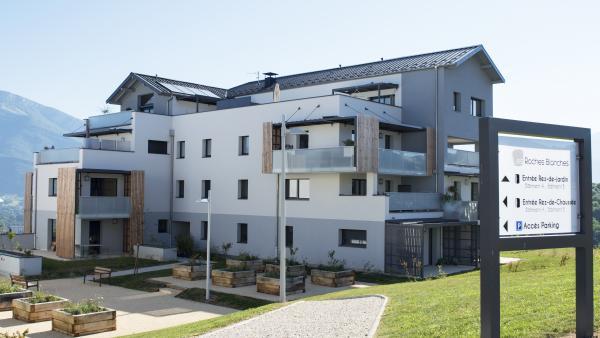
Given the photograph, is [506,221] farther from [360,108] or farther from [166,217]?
[166,217]

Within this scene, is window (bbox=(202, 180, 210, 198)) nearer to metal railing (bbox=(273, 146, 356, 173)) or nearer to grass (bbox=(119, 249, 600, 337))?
metal railing (bbox=(273, 146, 356, 173))

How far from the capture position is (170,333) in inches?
524

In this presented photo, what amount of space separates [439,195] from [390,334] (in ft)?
67.5

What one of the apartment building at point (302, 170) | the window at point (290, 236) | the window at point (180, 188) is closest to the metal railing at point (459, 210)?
the apartment building at point (302, 170)

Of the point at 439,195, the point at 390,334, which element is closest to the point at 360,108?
the point at 439,195

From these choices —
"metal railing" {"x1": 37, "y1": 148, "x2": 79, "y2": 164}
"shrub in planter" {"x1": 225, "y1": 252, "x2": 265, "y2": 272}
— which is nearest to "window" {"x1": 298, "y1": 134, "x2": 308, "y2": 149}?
"shrub in planter" {"x1": 225, "y1": 252, "x2": 265, "y2": 272}

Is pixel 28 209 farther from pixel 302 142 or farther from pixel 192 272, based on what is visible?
pixel 302 142

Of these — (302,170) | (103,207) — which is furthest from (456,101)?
(103,207)

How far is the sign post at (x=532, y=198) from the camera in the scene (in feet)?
23.8

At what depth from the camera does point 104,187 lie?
35.8 m

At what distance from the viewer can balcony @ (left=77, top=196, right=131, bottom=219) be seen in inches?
1267

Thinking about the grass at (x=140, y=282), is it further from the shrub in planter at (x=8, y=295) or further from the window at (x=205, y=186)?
the window at (x=205, y=186)

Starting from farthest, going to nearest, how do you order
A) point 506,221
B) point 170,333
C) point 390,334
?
1. point 170,333
2. point 390,334
3. point 506,221

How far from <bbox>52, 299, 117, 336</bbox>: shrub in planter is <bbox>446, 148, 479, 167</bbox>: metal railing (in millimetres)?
19539
